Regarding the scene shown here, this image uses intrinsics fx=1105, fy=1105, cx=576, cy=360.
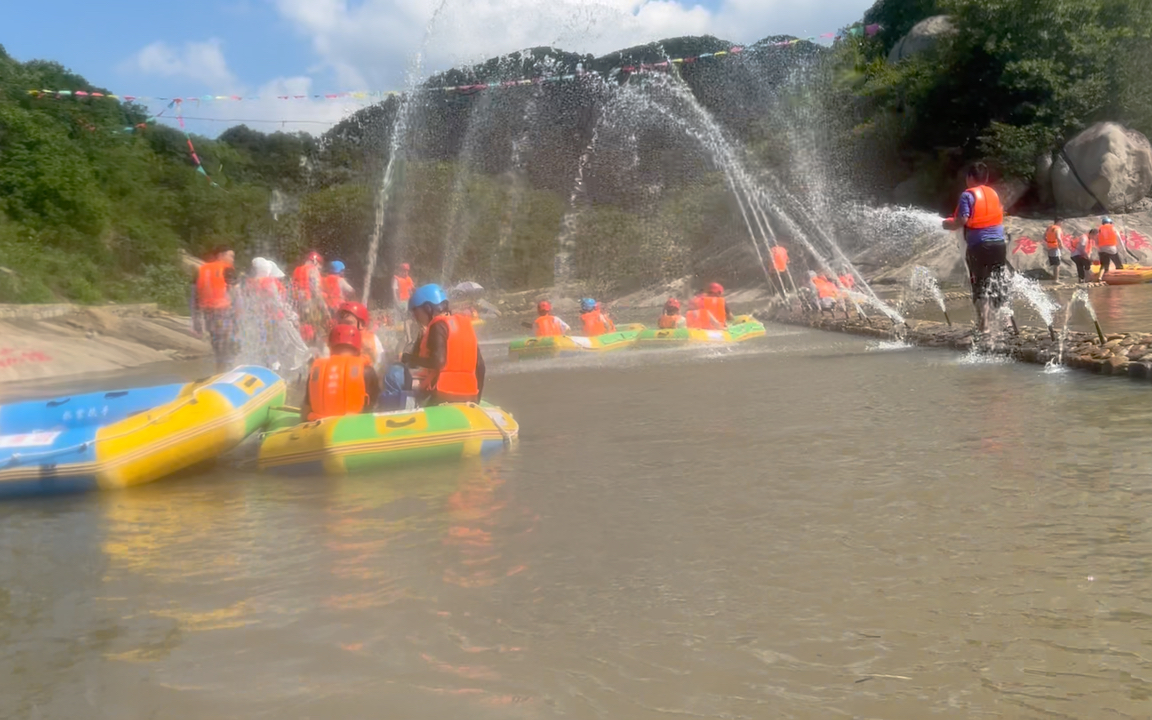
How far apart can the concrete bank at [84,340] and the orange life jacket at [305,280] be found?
3.95 metres

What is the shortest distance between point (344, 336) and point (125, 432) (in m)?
1.51

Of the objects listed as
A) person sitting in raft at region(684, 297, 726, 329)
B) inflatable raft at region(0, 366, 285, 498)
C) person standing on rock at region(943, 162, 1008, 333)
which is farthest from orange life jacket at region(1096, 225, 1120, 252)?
inflatable raft at region(0, 366, 285, 498)

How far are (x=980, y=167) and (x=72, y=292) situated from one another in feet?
80.6

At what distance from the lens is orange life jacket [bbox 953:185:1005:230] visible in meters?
10.7

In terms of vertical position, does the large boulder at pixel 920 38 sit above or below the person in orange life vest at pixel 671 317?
above

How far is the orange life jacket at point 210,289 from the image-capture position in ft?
39.4

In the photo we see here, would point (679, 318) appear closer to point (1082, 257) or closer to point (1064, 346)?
point (1064, 346)

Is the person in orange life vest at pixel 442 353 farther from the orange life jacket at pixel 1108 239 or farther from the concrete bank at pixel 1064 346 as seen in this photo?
the orange life jacket at pixel 1108 239

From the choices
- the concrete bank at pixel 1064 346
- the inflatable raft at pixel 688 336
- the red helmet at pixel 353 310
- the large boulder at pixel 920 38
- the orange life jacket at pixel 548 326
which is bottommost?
the concrete bank at pixel 1064 346

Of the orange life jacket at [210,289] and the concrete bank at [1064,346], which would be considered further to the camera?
the orange life jacket at [210,289]

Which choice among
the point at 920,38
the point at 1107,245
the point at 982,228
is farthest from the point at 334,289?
the point at 920,38

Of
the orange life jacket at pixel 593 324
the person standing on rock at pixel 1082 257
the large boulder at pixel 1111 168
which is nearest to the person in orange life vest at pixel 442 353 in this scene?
the orange life jacket at pixel 593 324

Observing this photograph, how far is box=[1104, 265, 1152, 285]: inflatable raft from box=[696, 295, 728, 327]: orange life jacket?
Answer: 10.0 m

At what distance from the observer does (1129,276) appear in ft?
72.3
